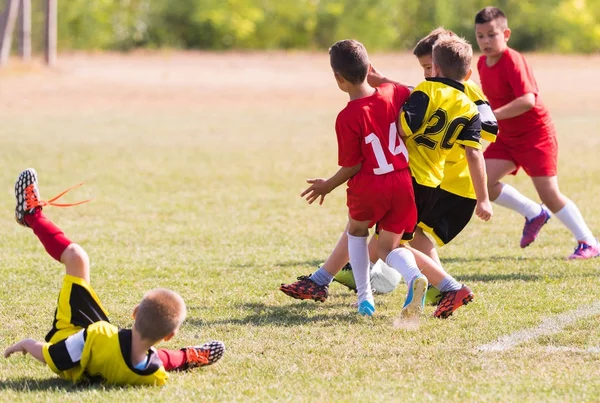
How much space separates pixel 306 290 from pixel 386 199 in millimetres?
857

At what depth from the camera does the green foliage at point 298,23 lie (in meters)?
47.8

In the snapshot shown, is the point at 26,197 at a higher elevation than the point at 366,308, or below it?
higher

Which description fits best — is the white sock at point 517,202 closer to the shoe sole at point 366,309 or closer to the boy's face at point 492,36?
the boy's face at point 492,36

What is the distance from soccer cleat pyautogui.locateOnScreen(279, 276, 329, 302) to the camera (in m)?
5.71

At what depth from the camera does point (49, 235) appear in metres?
4.54

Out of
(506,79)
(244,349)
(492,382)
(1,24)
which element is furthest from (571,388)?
(1,24)

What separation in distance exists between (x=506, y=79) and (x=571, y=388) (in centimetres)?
333

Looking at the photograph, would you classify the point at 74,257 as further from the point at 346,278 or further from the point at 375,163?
the point at 346,278

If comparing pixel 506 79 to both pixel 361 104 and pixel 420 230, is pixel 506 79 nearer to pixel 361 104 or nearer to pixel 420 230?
pixel 420 230

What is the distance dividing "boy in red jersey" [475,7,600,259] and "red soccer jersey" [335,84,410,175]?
180cm

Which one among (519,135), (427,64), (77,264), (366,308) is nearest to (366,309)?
(366,308)

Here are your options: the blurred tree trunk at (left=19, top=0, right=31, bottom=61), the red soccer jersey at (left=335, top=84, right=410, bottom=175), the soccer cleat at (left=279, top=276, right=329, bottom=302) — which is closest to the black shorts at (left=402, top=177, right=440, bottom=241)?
the red soccer jersey at (left=335, top=84, right=410, bottom=175)

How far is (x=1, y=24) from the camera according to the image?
3066 cm

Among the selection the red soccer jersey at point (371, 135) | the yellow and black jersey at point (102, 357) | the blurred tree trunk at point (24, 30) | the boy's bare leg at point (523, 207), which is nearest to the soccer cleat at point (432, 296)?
the red soccer jersey at point (371, 135)
